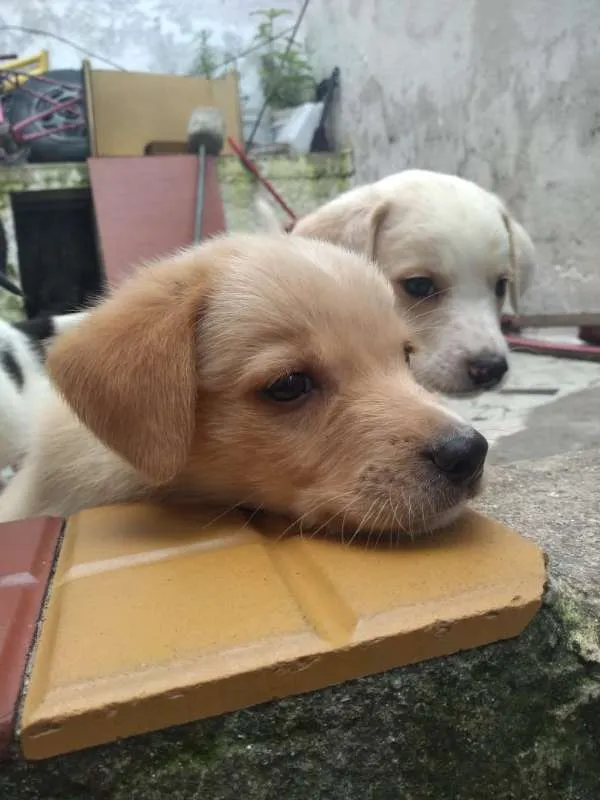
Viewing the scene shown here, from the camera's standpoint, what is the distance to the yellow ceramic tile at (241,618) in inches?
40.6

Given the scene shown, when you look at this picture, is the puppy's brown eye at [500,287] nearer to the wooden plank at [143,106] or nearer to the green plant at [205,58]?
the wooden plank at [143,106]

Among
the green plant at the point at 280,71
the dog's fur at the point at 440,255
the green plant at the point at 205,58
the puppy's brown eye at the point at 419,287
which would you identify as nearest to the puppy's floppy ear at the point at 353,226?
the dog's fur at the point at 440,255

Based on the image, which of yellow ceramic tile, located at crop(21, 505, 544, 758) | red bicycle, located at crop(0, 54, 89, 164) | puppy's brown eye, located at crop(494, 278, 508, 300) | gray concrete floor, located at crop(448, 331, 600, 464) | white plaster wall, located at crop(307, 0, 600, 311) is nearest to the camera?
yellow ceramic tile, located at crop(21, 505, 544, 758)

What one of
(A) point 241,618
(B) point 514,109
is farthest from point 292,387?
(B) point 514,109

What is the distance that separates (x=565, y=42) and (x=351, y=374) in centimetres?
473

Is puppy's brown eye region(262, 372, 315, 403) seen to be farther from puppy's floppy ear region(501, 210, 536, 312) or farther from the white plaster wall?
the white plaster wall

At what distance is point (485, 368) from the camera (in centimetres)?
299

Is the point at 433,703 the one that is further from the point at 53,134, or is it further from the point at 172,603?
the point at 53,134

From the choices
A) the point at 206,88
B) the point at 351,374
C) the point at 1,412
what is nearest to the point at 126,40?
the point at 206,88

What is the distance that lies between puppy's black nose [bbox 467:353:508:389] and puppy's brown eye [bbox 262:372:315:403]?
1.51m

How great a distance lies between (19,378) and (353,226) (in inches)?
65.4

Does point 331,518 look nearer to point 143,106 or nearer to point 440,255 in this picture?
point 440,255

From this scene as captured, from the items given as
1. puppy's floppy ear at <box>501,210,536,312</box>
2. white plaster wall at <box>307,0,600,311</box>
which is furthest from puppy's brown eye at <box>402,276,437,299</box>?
white plaster wall at <box>307,0,600,311</box>

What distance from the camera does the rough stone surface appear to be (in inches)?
41.1
